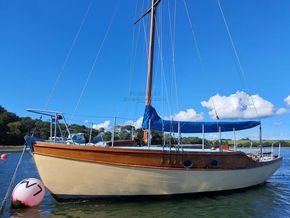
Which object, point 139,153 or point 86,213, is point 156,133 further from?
point 86,213

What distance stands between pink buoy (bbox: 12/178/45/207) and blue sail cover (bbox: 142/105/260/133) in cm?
561

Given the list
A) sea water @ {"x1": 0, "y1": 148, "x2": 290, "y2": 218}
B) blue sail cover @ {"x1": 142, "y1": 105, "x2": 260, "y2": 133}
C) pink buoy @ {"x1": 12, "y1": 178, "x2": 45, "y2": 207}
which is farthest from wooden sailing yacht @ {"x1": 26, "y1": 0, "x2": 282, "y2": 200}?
blue sail cover @ {"x1": 142, "y1": 105, "x2": 260, "y2": 133}

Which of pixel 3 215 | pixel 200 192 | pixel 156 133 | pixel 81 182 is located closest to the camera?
pixel 3 215

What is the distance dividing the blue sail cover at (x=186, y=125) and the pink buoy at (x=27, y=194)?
561 centimetres

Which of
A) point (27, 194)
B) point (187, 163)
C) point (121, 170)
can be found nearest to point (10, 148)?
point (27, 194)

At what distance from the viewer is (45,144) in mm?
12773

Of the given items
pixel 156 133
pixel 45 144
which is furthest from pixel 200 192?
pixel 45 144

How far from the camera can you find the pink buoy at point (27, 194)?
40.0ft

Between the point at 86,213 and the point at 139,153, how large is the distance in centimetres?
283

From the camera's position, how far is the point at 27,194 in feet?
40.2

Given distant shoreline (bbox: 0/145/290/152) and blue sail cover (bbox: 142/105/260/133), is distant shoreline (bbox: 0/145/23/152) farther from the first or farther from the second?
blue sail cover (bbox: 142/105/260/133)

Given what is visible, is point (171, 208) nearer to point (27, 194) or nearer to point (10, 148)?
point (27, 194)

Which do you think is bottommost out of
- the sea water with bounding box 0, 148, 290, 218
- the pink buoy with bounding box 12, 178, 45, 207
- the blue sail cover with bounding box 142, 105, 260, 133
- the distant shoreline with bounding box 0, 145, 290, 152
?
the sea water with bounding box 0, 148, 290, 218

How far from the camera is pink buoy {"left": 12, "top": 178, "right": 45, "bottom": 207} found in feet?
40.0
